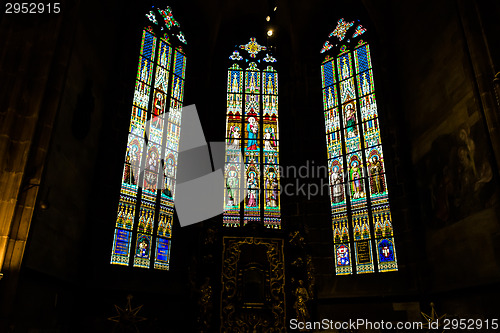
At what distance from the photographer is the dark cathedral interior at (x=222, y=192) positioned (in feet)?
25.2

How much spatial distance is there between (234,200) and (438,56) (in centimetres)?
683

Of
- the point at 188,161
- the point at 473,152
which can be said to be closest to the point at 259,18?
the point at 188,161

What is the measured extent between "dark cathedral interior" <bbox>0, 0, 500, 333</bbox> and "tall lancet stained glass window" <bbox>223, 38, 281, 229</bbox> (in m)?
0.40

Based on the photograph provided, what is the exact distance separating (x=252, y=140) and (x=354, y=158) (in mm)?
3254

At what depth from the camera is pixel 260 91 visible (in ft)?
47.3

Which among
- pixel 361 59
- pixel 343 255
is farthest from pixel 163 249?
pixel 361 59

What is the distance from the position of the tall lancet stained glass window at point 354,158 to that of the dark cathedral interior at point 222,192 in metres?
0.28

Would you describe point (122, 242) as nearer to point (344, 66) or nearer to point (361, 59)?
point (344, 66)

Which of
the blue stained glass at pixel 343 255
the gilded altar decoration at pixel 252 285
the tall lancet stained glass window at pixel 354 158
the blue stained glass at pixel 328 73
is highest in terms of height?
the blue stained glass at pixel 328 73

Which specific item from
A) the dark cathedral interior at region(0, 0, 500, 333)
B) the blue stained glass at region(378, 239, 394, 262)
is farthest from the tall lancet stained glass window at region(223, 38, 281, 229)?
the blue stained glass at region(378, 239, 394, 262)

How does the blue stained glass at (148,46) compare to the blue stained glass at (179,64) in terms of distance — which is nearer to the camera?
the blue stained glass at (148,46)

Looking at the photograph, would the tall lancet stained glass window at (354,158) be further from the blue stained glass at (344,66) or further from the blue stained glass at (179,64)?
the blue stained glass at (179,64)

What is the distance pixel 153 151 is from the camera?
39.4 feet

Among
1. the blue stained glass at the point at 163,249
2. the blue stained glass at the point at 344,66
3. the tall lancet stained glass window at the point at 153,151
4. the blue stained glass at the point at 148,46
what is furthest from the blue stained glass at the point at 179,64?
the blue stained glass at the point at 163,249
